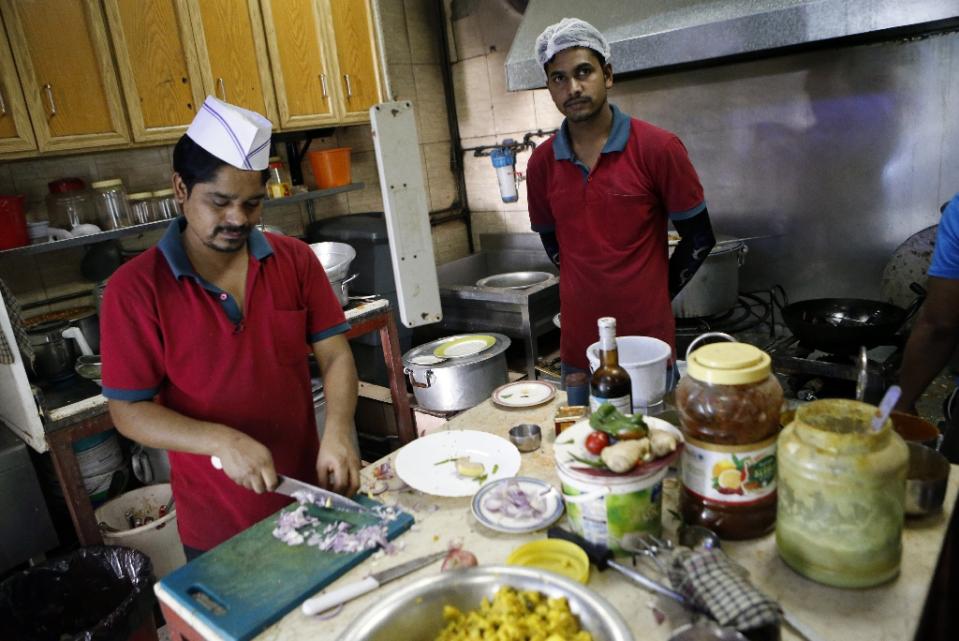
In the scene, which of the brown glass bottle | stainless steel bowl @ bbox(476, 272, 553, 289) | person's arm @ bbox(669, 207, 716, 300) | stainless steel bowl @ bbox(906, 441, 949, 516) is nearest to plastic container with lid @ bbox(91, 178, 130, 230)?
stainless steel bowl @ bbox(476, 272, 553, 289)

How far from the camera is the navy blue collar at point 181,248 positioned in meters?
1.57

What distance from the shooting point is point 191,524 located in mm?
1703

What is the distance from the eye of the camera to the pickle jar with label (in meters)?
1.07

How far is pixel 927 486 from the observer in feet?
3.78

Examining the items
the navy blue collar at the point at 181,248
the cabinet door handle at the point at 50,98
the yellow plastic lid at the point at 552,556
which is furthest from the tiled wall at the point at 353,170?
the yellow plastic lid at the point at 552,556

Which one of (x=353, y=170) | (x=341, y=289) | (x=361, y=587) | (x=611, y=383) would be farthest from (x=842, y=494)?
(x=353, y=170)

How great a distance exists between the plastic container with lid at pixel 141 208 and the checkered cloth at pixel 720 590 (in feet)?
9.77

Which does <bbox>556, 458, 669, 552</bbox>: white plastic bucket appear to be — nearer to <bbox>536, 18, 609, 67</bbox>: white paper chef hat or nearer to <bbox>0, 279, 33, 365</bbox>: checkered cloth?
<bbox>536, 18, 609, 67</bbox>: white paper chef hat

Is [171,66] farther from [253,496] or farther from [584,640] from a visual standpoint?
[584,640]

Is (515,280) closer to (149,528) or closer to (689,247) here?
(689,247)

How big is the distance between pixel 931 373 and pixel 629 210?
1.05 m

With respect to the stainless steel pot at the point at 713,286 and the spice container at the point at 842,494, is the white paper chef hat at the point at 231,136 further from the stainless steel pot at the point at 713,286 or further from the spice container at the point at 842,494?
the stainless steel pot at the point at 713,286

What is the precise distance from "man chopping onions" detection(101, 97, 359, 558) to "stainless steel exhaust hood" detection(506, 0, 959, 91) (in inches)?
71.8

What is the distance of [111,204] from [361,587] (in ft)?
8.60
